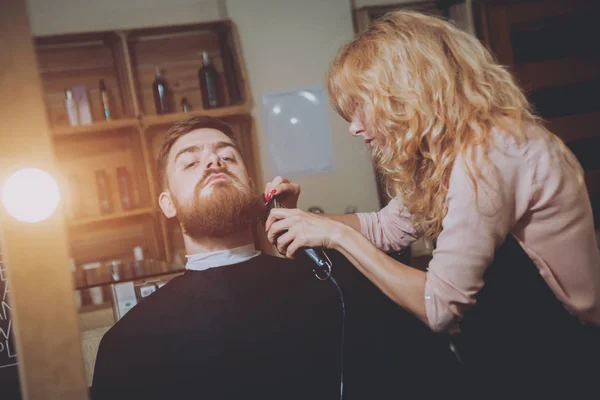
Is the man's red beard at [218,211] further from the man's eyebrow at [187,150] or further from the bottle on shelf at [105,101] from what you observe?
the bottle on shelf at [105,101]

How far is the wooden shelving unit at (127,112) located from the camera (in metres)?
2.42

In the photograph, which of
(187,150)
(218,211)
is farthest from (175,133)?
(218,211)

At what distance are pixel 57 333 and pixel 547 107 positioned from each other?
10.4 feet

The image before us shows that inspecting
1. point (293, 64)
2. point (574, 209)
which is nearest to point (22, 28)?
point (574, 209)

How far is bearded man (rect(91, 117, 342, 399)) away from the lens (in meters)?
1.24

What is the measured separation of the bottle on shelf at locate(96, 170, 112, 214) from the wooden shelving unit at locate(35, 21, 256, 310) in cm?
3

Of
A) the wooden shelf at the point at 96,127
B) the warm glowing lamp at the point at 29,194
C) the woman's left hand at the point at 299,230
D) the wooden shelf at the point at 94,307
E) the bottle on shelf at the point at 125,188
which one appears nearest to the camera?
the warm glowing lamp at the point at 29,194

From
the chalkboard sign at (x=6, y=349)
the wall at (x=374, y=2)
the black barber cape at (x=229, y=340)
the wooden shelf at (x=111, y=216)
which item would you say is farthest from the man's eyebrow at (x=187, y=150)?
the wall at (x=374, y=2)

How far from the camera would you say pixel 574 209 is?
1.05m

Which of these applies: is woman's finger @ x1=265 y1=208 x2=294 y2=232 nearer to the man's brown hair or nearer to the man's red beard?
the man's red beard

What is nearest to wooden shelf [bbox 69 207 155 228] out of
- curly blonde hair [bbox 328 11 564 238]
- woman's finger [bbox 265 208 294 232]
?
woman's finger [bbox 265 208 294 232]

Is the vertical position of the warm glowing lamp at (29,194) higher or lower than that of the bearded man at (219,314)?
higher

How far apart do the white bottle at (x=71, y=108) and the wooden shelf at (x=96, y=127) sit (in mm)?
141

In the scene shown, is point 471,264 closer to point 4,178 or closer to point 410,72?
point 410,72
